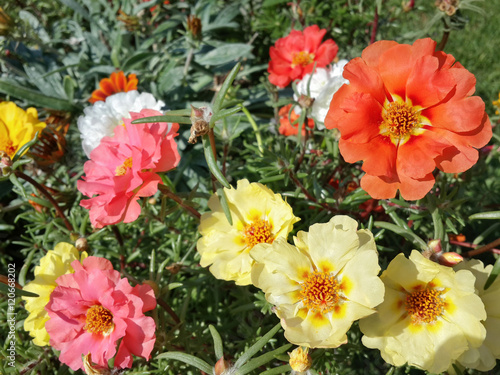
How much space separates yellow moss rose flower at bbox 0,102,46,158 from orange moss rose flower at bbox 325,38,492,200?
1.39 metres

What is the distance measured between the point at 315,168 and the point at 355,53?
1393 mm

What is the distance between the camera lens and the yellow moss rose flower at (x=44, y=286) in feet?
4.77

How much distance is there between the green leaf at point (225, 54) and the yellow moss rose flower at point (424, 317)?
1.96m

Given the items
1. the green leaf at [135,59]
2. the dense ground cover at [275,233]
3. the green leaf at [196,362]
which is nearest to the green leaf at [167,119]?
the dense ground cover at [275,233]

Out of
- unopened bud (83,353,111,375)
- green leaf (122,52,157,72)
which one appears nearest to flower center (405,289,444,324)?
unopened bud (83,353,111,375)

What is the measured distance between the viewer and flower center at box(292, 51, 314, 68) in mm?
2279

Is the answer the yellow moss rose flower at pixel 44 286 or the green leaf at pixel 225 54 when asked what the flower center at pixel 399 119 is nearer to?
the yellow moss rose flower at pixel 44 286

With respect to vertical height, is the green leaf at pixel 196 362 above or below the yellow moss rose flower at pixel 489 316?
below

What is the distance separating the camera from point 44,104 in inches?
102

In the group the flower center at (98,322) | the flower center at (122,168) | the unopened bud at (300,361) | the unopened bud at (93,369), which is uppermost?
the flower center at (122,168)

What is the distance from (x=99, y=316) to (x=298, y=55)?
1.70 meters

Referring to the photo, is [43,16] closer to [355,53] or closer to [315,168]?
[355,53]

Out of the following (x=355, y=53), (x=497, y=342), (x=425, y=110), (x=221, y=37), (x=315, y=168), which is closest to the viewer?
(x=497, y=342)

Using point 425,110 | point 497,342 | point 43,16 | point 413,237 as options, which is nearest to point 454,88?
point 425,110
